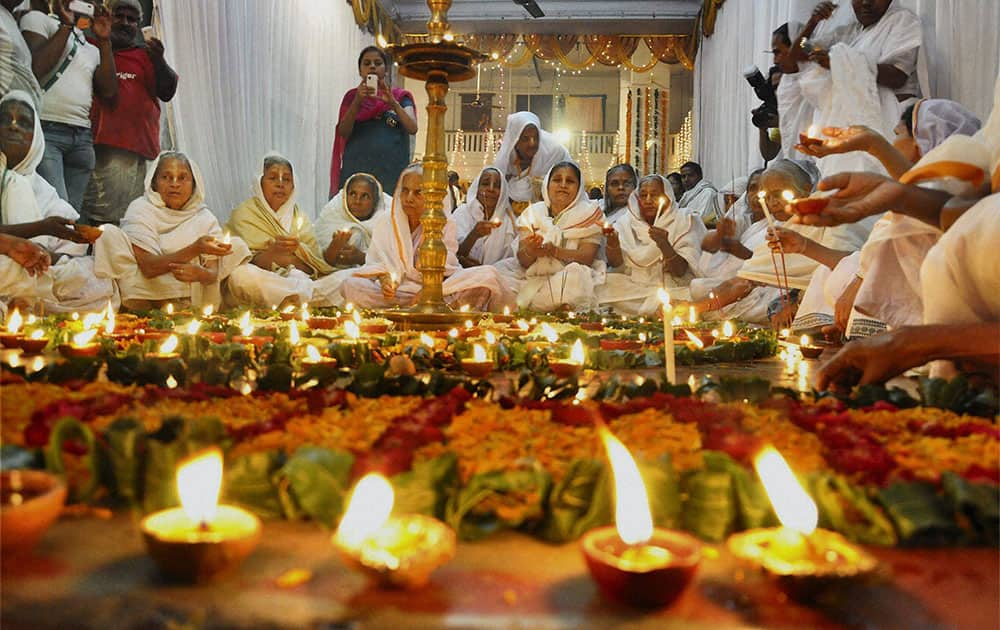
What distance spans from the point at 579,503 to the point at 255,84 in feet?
26.8

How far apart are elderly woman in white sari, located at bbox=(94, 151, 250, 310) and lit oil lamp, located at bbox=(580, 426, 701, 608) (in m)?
4.39

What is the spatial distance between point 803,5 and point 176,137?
5470 mm

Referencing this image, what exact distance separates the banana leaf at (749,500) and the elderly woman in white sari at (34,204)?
14.9 feet

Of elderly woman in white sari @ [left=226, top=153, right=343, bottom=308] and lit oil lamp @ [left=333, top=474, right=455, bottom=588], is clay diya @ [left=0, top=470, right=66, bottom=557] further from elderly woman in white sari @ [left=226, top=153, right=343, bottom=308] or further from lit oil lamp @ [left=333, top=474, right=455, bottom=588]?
elderly woman in white sari @ [left=226, top=153, right=343, bottom=308]

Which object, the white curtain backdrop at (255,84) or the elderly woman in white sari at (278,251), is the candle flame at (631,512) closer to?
the elderly woman in white sari at (278,251)

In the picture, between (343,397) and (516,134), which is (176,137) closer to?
(516,134)

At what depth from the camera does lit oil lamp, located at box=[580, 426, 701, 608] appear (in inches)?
27.8

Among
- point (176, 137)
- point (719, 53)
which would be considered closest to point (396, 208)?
point (176, 137)

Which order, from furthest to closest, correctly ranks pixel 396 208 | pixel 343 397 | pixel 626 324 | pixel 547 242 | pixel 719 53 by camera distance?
1. pixel 719 53
2. pixel 547 242
3. pixel 396 208
4. pixel 626 324
5. pixel 343 397

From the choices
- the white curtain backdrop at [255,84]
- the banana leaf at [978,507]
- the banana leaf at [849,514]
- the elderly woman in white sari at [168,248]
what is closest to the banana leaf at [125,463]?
the banana leaf at [849,514]

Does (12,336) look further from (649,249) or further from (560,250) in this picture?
(649,249)

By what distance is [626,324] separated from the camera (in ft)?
13.2

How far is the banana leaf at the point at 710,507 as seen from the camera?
3.07 ft

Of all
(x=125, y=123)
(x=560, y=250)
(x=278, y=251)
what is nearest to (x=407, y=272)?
(x=278, y=251)
